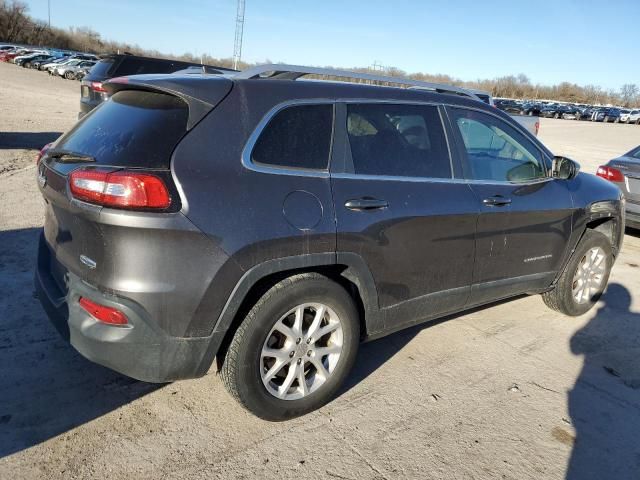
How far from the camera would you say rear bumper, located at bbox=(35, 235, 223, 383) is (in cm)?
247

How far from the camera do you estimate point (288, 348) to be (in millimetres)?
2885

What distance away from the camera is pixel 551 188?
167 inches

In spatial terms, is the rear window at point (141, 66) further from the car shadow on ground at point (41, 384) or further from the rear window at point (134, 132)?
the rear window at point (134, 132)

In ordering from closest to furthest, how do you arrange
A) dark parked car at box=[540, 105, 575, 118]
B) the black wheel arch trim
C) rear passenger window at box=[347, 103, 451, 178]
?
the black wheel arch trim
rear passenger window at box=[347, 103, 451, 178]
dark parked car at box=[540, 105, 575, 118]

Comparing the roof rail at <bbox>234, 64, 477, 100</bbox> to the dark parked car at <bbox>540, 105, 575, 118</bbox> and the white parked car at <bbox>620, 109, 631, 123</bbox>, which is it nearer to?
the dark parked car at <bbox>540, 105, 575, 118</bbox>

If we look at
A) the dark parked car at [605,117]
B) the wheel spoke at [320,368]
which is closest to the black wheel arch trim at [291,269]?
the wheel spoke at [320,368]

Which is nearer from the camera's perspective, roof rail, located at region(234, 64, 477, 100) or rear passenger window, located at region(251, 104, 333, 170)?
rear passenger window, located at region(251, 104, 333, 170)

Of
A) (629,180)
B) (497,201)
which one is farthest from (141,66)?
(497,201)

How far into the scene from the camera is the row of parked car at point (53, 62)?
4338 cm

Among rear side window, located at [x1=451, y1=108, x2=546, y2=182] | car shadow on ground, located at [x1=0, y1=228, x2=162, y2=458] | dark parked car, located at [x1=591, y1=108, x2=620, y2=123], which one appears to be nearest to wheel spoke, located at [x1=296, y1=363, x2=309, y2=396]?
car shadow on ground, located at [x1=0, y1=228, x2=162, y2=458]

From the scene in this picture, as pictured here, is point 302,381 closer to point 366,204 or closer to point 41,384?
point 366,204

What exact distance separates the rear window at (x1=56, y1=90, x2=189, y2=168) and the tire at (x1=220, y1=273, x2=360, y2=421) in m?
0.89

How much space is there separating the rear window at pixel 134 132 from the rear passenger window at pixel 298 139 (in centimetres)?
43

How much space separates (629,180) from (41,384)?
7728 millimetres
